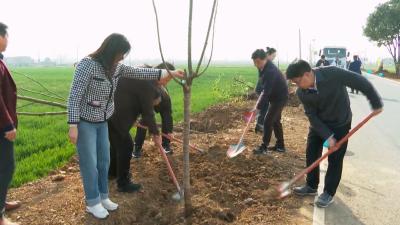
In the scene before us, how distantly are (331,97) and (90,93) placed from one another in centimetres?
236

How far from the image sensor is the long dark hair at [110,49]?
11.2 ft

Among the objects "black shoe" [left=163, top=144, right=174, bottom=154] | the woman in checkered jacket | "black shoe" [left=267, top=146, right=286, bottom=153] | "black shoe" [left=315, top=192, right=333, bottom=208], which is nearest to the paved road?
"black shoe" [left=315, top=192, right=333, bottom=208]

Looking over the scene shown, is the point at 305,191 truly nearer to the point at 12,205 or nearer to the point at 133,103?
the point at 133,103

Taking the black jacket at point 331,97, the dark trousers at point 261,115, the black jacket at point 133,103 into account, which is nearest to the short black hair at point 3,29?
the black jacket at point 133,103

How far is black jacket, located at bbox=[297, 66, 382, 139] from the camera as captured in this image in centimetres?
392

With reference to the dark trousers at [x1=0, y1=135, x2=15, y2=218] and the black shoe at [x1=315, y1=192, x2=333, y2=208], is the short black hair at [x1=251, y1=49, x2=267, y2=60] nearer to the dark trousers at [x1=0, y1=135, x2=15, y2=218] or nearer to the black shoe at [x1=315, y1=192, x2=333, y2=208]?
the black shoe at [x1=315, y1=192, x2=333, y2=208]

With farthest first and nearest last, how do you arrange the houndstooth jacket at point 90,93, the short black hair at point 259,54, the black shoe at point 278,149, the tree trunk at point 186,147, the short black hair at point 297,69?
the black shoe at point 278,149, the short black hair at point 259,54, the short black hair at point 297,69, the tree trunk at point 186,147, the houndstooth jacket at point 90,93

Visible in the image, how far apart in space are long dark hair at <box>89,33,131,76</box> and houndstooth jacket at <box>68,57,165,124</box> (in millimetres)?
51

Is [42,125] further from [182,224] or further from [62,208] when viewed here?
[182,224]

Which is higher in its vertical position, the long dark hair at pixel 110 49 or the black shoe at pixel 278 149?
the long dark hair at pixel 110 49

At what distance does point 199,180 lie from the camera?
504 cm

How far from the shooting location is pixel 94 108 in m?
3.50

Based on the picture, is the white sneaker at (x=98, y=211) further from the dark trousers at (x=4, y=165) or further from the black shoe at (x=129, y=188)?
the dark trousers at (x=4, y=165)

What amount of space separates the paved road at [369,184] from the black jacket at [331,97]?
84cm
